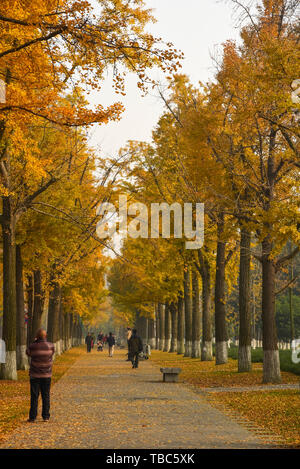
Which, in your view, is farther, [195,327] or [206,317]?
[195,327]

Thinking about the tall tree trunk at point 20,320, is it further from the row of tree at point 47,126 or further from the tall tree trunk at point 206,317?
the tall tree trunk at point 206,317

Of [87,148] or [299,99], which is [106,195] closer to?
[87,148]

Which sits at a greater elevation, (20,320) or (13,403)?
(20,320)

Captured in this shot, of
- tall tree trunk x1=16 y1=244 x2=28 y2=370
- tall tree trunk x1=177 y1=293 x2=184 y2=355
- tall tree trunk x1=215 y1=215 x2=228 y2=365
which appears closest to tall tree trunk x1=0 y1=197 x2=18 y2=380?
tall tree trunk x1=16 y1=244 x2=28 y2=370

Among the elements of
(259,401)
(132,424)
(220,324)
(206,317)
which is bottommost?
(259,401)

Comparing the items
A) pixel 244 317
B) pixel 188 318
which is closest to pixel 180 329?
pixel 188 318

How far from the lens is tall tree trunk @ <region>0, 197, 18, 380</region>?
2103 centimetres

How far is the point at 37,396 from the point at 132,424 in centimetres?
193

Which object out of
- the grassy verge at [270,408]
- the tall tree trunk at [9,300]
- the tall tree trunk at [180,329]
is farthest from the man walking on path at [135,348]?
the grassy verge at [270,408]

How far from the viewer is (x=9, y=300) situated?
69.0 feet

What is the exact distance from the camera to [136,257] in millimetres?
41031

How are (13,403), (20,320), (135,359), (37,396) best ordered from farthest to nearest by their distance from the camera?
(135,359), (20,320), (13,403), (37,396)

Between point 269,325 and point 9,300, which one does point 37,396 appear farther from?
point 269,325
